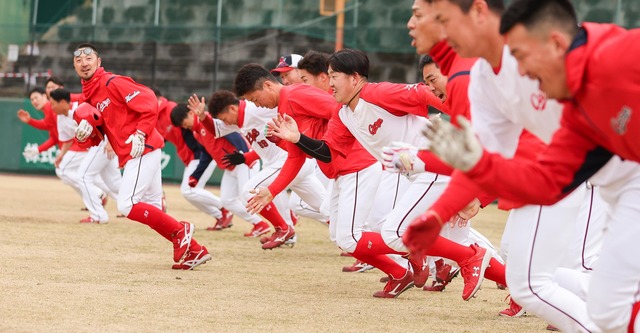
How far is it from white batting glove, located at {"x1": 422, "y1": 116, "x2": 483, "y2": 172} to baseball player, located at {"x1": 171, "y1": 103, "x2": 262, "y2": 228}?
9564 millimetres

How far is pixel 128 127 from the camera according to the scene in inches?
409

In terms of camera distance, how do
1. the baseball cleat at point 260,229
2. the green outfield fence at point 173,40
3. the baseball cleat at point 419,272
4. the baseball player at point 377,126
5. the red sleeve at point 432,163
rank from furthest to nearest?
the green outfield fence at point 173,40 → the baseball cleat at point 260,229 → the baseball cleat at point 419,272 → the baseball player at point 377,126 → the red sleeve at point 432,163

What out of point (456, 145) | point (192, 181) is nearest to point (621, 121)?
point (456, 145)

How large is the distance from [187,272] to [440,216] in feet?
17.7

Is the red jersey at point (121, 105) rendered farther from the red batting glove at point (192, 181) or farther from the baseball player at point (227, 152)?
the red batting glove at point (192, 181)

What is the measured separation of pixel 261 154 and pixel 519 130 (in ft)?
24.1

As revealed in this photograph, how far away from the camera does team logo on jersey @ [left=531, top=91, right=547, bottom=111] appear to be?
4.93m

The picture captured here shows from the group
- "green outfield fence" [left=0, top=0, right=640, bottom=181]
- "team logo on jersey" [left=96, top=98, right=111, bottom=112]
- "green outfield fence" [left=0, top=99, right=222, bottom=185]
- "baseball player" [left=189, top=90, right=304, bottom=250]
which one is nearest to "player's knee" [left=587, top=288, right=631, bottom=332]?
"team logo on jersey" [left=96, top=98, right=111, bottom=112]

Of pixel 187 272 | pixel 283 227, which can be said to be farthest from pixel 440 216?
pixel 283 227

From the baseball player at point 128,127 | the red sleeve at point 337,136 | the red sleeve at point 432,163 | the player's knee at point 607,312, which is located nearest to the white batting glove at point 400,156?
the red sleeve at point 432,163

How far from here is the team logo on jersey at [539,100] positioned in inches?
194

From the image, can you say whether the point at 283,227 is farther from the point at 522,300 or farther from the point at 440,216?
the point at 440,216

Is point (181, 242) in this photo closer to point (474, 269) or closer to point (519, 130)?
point (474, 269)

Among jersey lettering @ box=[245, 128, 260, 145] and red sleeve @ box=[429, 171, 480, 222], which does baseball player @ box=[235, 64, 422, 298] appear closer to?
jersey lettering @ box=[245, 128, 260, 145]
